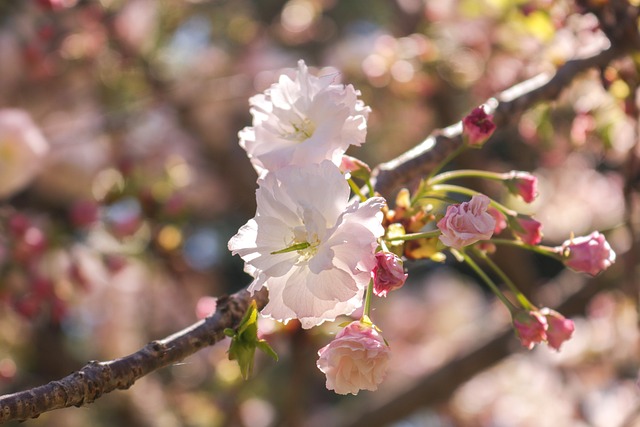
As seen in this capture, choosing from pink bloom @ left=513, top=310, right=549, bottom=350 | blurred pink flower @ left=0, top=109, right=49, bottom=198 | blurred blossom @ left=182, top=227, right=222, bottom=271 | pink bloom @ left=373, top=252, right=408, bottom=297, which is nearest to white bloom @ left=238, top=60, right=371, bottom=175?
pink bloom @ left=373, top=252, right=408, bottom=297

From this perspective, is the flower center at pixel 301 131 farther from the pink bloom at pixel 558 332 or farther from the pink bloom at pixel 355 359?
the pink bloom at pixel 558 332

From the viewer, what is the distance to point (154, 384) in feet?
7.35

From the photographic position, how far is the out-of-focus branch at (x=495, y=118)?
0.81m

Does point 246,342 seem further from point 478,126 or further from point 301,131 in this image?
point 478,126

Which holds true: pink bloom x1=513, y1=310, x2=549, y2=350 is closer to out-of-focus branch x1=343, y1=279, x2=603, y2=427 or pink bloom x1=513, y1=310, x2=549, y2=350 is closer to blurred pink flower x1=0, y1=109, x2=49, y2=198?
out-of-focus branch x1=343, y1=279, x2=603, y2=427

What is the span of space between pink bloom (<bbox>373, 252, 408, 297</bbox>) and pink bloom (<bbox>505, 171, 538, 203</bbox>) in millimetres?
201

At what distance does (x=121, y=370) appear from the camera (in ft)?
2.03

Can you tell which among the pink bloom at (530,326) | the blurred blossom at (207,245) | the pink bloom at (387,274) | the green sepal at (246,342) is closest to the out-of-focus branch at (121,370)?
the green sepal at (246,342)

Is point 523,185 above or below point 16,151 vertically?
above

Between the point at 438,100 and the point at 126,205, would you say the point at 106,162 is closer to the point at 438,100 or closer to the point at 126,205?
the point at 126,205

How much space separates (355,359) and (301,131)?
206mm

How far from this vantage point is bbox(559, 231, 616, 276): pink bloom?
0.71 metres

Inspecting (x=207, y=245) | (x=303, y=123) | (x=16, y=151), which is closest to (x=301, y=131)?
(x=303, y=123)

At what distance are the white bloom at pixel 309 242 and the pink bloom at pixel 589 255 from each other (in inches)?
8.2
